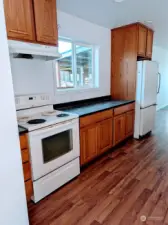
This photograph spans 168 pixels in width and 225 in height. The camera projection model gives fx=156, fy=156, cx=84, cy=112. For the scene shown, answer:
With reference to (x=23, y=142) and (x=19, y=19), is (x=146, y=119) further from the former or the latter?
(x=19, y=19)

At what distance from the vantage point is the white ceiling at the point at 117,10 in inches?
89.6

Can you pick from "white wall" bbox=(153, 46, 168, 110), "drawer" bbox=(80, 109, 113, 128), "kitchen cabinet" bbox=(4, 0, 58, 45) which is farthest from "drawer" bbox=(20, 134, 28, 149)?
"white wall" bbox=(153, 46, 168, 110)

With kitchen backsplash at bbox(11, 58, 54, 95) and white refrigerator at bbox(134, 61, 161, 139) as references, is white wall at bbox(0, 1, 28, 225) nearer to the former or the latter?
kitchen backsplash at bbox(11, 58, 54, 95)

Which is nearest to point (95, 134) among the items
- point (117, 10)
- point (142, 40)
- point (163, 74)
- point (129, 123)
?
point (129, 123)

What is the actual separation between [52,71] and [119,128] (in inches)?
64.4

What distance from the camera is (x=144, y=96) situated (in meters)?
3.27

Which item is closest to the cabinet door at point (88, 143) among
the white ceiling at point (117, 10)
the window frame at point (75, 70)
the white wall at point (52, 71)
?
the white wall at point (52, 71)

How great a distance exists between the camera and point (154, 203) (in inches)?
66.8

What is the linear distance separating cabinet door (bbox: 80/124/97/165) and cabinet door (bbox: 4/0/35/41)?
4.50 ft

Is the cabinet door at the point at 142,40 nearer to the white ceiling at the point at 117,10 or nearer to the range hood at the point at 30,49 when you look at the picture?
the white ceiling at the point at 117,10

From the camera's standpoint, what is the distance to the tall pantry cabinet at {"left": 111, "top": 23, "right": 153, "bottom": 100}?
3201 mm

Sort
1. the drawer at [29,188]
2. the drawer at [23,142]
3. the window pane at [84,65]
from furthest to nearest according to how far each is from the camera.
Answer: the window pane at [84,65], the drawer at [29,188], the drawer at [23,142]

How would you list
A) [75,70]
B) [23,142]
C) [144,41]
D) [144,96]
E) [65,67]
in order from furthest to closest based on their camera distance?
[144,41] < [144,96] < [75,70] < [65,67] < [23,142]

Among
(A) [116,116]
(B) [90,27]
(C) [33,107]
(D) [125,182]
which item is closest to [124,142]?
(A) [116,116]
